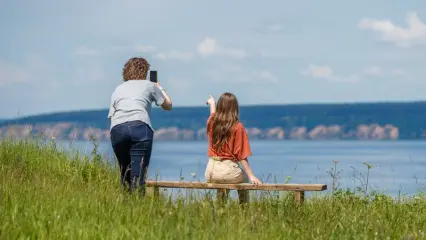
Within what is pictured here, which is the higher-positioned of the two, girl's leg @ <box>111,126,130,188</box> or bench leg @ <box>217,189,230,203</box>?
girl's leg @ <box>111,126,130,188</box>

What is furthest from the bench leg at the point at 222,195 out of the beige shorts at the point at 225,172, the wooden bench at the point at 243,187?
the beige shorts at the point at 225,172

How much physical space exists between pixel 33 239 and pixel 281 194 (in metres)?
4.75

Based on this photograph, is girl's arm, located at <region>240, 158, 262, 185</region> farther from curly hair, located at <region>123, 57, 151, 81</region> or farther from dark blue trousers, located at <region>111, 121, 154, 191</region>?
curly hair, located at <region>123, 57, 151, 81</region>

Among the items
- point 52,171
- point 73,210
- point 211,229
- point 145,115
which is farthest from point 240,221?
point 52,171

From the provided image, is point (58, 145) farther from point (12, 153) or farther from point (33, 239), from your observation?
point (33, 239)

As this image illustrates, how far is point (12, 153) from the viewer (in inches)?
561

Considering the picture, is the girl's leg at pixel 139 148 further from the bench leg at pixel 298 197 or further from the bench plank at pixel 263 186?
the bench leg at pixel 298 197

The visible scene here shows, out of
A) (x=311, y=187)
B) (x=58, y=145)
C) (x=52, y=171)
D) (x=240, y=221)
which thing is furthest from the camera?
(x=58, y=145)

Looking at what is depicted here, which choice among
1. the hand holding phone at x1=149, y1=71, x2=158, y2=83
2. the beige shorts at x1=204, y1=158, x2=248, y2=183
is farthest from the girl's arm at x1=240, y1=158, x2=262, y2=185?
the hand holding phone at x1=149, y1=71, x2=158, y2=83

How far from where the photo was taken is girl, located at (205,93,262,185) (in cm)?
988

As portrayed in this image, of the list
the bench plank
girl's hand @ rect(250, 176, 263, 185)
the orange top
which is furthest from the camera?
the orange top

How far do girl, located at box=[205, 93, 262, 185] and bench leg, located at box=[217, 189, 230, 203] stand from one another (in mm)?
124

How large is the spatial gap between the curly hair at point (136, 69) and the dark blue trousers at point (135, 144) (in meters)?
0.69


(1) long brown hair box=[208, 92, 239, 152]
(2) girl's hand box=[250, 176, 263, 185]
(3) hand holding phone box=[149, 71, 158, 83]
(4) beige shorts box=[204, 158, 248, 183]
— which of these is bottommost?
(2) girl's hand box=[250, 176, 263, 185]
